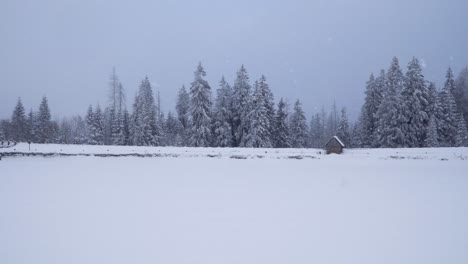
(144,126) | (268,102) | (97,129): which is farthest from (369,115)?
(97,129)

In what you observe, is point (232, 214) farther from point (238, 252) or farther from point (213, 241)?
point (238, 252)

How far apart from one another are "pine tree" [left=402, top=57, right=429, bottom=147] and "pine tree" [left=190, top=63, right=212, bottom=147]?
27.1 meters

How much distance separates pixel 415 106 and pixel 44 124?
62803mm

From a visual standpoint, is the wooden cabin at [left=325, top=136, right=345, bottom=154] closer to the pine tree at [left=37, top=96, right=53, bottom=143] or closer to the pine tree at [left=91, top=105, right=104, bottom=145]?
the pine tree at [left=91, top=105, right=104, bottom=145]

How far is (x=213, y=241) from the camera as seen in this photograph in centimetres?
572

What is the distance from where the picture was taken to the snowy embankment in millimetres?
25875

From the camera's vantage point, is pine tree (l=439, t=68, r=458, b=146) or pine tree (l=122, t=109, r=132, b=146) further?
pine tree (l=122, t=109, r=132, b=146)

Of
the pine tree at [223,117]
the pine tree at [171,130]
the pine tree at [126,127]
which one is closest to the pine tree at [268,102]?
the pine tree at [223,117]

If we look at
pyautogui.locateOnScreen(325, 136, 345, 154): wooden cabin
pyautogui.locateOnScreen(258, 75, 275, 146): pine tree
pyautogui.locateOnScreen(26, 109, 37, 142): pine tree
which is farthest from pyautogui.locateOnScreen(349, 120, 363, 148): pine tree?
pyautogui.locateOnScreen(26, 109, 37, 142): pine tree

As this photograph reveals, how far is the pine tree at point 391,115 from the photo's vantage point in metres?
41.5

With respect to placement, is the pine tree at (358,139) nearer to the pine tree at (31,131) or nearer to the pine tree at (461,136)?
the pine tree at (461,136)

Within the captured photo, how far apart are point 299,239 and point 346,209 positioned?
2.83 m

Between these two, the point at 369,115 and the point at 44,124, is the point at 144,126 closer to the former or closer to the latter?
the point at 44,124

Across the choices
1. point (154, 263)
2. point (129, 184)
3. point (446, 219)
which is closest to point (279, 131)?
point (129, 184)
